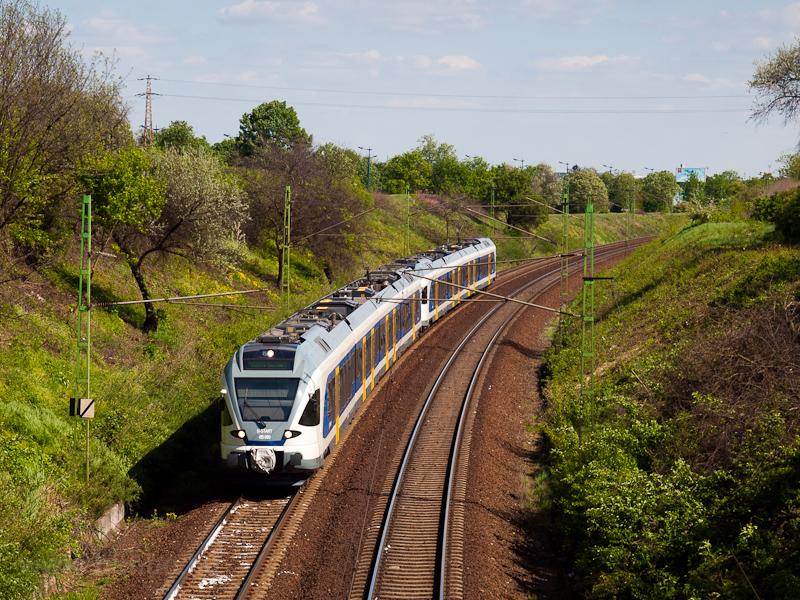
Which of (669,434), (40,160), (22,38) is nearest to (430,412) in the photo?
(669,434)

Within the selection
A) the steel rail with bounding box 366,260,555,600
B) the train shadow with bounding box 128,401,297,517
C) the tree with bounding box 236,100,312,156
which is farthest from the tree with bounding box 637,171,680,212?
the train shadow with bounding box 128,401,297,517

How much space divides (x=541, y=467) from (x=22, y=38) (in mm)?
19848

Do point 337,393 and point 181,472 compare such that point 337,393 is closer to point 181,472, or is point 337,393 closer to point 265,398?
point 265,398

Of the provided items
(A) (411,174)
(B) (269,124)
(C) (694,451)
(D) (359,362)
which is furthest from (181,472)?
(A) (411,174)

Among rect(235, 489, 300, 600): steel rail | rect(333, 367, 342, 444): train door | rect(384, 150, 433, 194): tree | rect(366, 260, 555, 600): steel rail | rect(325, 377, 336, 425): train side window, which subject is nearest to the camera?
rect(235, 489, 300, 600): steel rail

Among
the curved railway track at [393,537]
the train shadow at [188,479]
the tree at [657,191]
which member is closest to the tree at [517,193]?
the tree at [657,191]

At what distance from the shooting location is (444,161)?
88875 millimetres

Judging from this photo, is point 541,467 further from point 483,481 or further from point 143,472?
point 143,472

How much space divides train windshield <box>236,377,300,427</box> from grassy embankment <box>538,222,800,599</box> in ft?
19.8

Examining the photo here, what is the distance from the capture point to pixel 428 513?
1477cm

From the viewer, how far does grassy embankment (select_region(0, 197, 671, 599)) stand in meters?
12.1

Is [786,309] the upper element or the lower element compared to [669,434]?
upper

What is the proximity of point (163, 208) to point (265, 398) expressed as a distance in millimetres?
17499

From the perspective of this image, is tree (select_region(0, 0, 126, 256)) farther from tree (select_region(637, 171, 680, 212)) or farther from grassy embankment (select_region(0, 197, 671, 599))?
tree (select_region(637, 171, 680, 212))
